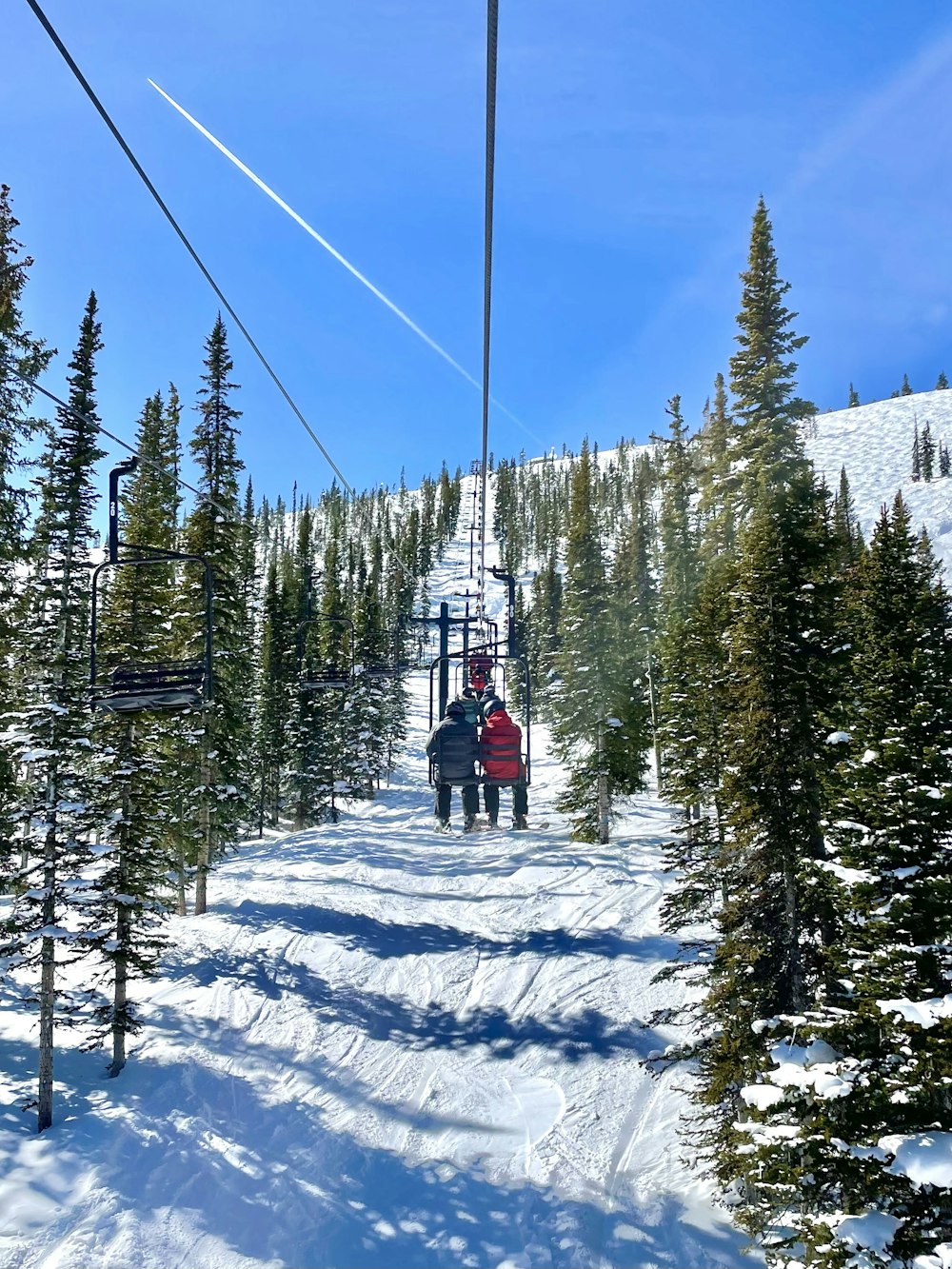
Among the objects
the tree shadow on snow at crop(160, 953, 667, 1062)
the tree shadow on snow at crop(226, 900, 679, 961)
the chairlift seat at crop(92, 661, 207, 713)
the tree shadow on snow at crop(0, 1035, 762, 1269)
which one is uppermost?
the chairlift seat at crop(92, 661, 207, 713)

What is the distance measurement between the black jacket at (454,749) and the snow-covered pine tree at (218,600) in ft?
44.4

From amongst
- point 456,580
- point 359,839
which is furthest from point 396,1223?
point 456,580

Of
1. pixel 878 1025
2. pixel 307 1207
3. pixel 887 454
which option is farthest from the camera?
pixel 887 454

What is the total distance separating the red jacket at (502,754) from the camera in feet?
48.7

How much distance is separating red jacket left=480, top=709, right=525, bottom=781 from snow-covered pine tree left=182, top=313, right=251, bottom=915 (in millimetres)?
13706

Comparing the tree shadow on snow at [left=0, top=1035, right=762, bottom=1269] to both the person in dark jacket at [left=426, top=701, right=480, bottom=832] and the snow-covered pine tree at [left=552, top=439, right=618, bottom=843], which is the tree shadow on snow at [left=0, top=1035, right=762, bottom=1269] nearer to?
the person in dark jacket at [left=426, top=701, right=480, bottom=832]

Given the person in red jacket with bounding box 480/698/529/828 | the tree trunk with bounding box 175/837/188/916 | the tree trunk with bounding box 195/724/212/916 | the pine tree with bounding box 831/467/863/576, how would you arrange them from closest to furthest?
the person in red jacket with bounding box 480/698/529/828 < the pine tree with bounding box 831/467/863/576 < the tree trunk with bounding box 175/837/188/916 < the tree trunk with bounding box 195/724/212/916

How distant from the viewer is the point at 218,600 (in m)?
26.7

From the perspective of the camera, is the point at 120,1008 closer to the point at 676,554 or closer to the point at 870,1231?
the point at 870,1231

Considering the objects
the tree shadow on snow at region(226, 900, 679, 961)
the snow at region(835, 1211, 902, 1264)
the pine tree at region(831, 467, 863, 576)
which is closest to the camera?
the snow at region(835, 1211, 902, 1264)

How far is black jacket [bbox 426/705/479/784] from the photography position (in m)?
14.4

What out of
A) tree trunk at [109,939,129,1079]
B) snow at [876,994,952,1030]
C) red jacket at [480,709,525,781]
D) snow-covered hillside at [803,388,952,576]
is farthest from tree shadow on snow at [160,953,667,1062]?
snow-covered hillside at [803,388,952,576]

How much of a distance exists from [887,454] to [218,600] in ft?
535

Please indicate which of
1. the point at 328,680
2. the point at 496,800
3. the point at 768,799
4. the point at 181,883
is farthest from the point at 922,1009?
the point at 328,680
